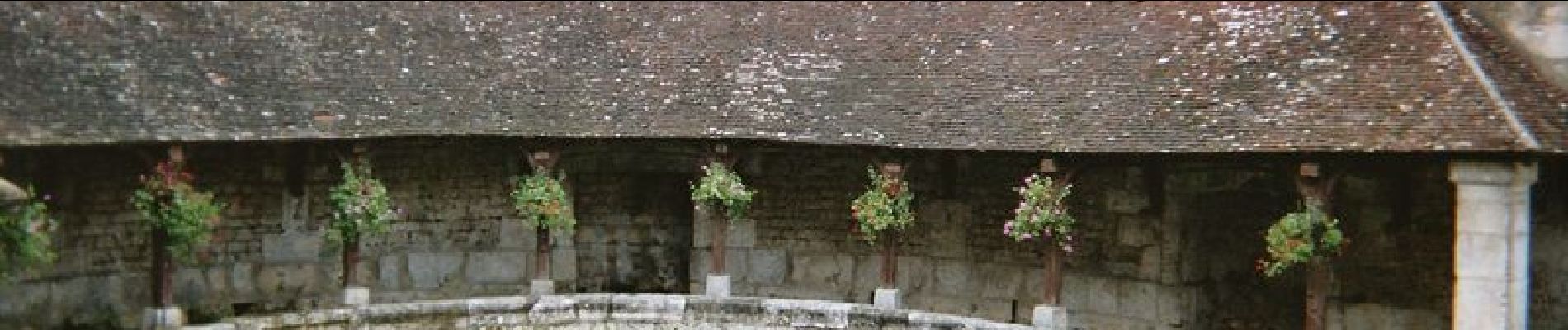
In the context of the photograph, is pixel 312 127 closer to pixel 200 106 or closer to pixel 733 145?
pixel 200 106

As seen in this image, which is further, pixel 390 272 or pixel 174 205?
pixel 390 272

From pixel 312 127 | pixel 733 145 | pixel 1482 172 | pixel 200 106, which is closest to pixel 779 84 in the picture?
pixel 733 145

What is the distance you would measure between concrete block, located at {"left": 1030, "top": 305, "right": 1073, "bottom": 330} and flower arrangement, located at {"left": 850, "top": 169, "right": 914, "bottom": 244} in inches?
73.3

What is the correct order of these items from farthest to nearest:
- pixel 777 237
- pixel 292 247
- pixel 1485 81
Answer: pixel 777 237
pixel 292 247
pixel 1485 81

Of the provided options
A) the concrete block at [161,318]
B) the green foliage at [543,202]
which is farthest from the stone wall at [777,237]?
the concrete block at [161,318]

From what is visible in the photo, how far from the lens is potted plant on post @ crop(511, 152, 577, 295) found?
16562 mm

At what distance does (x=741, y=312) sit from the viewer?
16.1m

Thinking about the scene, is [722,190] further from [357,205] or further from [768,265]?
[357,205]

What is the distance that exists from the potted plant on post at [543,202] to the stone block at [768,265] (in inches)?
112

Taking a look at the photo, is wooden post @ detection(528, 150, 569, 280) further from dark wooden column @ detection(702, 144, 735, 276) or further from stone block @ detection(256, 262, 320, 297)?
stone block @ detection(256, 262, 320, 297)

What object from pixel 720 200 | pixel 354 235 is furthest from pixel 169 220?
pixel 720 200

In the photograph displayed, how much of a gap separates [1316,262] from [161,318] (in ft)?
37.0

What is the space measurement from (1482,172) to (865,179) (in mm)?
7359

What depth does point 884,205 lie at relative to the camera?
1617 centimetres
